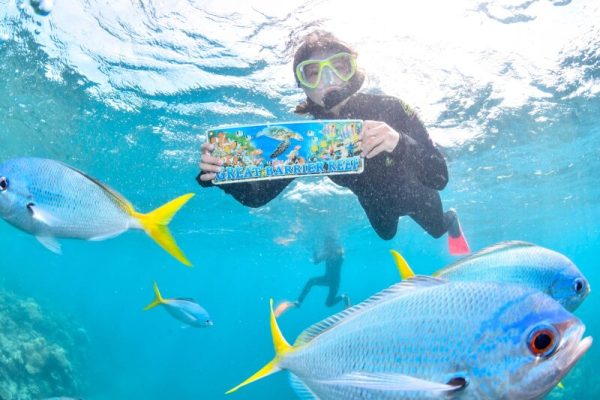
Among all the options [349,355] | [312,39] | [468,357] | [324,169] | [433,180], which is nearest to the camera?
[468,357]

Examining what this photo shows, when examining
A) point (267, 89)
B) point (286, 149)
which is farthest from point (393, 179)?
point (267, 89)

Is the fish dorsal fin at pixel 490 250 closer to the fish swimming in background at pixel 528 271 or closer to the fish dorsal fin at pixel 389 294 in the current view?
the fish swimming in background at pixel 528 271

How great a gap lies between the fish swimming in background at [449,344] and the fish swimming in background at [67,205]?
1.17 meters

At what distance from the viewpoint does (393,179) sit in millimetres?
5469

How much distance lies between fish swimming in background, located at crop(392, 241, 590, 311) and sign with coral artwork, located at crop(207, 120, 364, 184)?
5.33ft

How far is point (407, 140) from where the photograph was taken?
3.78 meters

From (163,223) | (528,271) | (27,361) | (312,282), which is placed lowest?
(27,361)

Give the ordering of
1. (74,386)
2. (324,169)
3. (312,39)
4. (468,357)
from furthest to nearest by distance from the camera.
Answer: (74,386), (312,39), (324,169), (468,357)

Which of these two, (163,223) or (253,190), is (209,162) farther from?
(163,223)

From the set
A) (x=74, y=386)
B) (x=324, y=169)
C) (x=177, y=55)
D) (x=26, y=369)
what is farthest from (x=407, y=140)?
(x=74, y=386)

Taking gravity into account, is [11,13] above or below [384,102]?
above

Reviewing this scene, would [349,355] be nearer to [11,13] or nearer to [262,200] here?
[262,200]

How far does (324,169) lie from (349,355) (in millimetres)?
2309

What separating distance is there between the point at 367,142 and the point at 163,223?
205 cm
